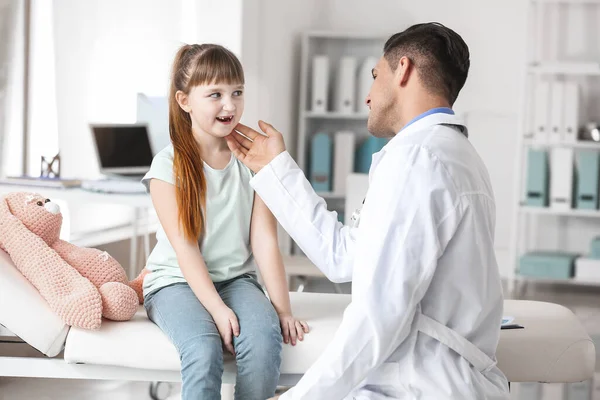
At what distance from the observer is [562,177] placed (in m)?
4.49

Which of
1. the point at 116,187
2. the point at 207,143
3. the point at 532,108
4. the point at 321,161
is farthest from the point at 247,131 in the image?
the point at 532,108

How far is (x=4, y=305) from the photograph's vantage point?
1.61 m

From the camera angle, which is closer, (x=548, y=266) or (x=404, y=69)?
(x=404, y=69)

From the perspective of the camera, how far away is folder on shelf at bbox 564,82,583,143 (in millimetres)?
4461

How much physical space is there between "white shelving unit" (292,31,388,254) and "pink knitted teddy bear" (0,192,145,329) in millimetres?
3421

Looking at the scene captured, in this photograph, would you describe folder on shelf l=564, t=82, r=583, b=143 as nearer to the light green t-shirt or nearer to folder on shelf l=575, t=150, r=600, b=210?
folder on shelf l=575, t=150, r=600, b=210

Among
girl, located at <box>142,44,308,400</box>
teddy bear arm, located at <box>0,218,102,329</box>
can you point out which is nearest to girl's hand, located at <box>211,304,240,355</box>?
girl, located at <box>142,44,308,400</box>

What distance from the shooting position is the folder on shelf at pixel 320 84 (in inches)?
202

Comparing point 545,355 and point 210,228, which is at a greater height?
point 210,228

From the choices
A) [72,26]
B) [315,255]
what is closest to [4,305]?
[315,255]

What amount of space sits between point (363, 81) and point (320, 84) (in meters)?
0.26

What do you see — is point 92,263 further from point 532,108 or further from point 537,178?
point 532,108

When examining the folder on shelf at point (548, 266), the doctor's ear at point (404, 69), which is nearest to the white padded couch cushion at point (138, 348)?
the doctor's ear at point (404, 69)

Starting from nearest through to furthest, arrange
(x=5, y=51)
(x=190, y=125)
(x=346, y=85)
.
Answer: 1. (x=190, y=125)
2. (x=5, y=51)
3. (x=346, y=85)
